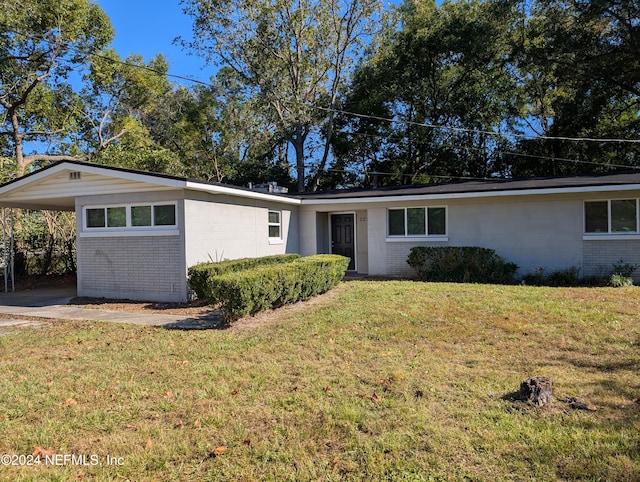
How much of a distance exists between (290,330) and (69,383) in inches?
128

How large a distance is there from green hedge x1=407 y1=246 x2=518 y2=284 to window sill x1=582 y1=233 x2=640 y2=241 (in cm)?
210

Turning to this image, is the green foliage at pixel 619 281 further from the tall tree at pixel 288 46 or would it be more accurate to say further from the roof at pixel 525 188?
the tall tree at pixel 288 46

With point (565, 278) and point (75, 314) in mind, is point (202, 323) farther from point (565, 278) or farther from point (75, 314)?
point (565, 278)

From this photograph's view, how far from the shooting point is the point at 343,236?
16031mm

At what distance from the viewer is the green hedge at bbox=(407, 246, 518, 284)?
1236 cm

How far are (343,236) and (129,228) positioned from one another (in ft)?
25.8

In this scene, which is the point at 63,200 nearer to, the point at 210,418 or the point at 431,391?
the point at 210,418

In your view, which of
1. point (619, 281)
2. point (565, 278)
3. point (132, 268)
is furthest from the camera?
point (565, 278)

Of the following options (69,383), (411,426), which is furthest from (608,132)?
(69,383)

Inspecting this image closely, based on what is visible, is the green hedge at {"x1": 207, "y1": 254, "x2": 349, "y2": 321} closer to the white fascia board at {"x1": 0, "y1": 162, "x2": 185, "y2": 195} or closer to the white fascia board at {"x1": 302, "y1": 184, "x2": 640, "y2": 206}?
the white fascia board at {"x1": 0, "y1": 162, "x2": 185, "y2": 195}

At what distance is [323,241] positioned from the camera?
630 inches

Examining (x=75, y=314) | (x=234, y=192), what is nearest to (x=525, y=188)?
(x=234, y=192)

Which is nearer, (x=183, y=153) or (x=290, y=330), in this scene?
(x=290, y=330)

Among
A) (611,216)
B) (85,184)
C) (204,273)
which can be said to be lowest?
(204,273)
